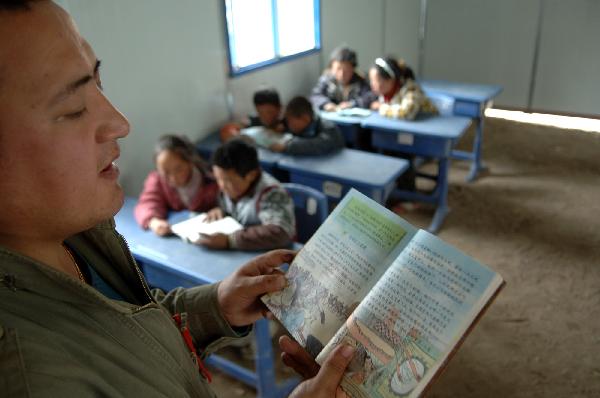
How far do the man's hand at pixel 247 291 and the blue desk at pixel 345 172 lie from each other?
170 centimetres

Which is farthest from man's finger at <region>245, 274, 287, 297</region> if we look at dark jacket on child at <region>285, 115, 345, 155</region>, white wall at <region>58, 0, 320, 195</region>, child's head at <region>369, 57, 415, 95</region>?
child's head at <region>369, 57, 415, 95</region>

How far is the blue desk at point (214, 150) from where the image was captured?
3.17 m

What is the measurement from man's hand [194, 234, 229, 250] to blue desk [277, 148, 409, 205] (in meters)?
1.04

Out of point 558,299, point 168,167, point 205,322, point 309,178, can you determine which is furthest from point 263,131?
point 205,322

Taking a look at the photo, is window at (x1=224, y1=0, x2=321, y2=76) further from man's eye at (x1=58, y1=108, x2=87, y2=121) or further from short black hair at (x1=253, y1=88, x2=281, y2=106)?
man's eye at (x1=58, y1=108, x2=87, y2=121)

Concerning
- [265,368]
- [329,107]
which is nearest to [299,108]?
[329,107]

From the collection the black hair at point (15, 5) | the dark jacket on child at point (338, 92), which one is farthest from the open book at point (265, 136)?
the black hair at point (15, 5)

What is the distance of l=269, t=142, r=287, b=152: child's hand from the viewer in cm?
327

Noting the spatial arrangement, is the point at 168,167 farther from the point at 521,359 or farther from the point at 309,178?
the point at 521,359

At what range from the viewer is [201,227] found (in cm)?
212

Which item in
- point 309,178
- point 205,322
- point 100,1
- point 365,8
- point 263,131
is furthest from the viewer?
point 365,8

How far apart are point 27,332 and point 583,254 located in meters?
3.37

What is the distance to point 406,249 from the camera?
2.91 feet

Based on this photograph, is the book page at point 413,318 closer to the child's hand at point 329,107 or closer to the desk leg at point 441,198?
the desk leg at point 441,198
